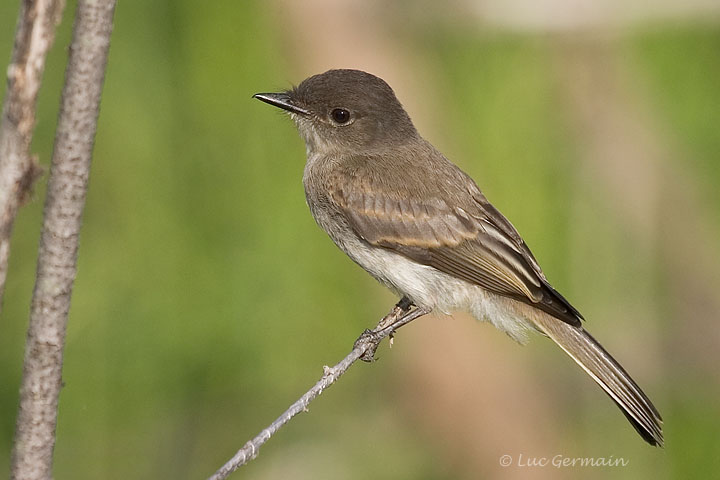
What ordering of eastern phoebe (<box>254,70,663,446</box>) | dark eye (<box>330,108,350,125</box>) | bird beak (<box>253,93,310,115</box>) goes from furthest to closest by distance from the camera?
dark eye (<box>330,108,350,125</box>) → bird beak (<box>253,93,310,115</box>) → eastern phoebe (<box>254,70,663,446</box>)

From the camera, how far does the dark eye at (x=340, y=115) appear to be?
4285mm

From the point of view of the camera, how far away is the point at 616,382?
358 cm

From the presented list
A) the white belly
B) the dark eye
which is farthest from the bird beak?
the white belly

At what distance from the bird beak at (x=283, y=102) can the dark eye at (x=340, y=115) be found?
0.13 metres

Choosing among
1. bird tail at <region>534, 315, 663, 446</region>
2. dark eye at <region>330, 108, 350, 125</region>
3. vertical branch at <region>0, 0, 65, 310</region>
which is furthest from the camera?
dark eye at <region>330, 108, 350, 125</region>

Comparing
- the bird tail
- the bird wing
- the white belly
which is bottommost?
the bird tail

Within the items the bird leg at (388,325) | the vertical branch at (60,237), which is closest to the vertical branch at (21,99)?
the vertical branch at (60,237)

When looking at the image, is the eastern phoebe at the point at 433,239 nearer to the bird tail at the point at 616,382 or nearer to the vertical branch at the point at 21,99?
the bird tail at the point at 616,382

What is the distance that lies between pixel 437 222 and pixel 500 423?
1803mm

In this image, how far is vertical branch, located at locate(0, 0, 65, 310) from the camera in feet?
4.67

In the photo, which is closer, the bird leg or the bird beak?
the bird leg

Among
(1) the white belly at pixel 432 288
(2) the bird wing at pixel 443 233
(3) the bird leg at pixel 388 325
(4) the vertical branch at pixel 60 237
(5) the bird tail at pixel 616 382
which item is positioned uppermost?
(4) the vertical branch at pixel 60 237

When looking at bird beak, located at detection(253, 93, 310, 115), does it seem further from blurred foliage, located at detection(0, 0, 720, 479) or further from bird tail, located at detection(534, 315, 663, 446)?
bird tail, located at detection(534, 315, 663, 446)

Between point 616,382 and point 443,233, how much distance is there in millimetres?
929
